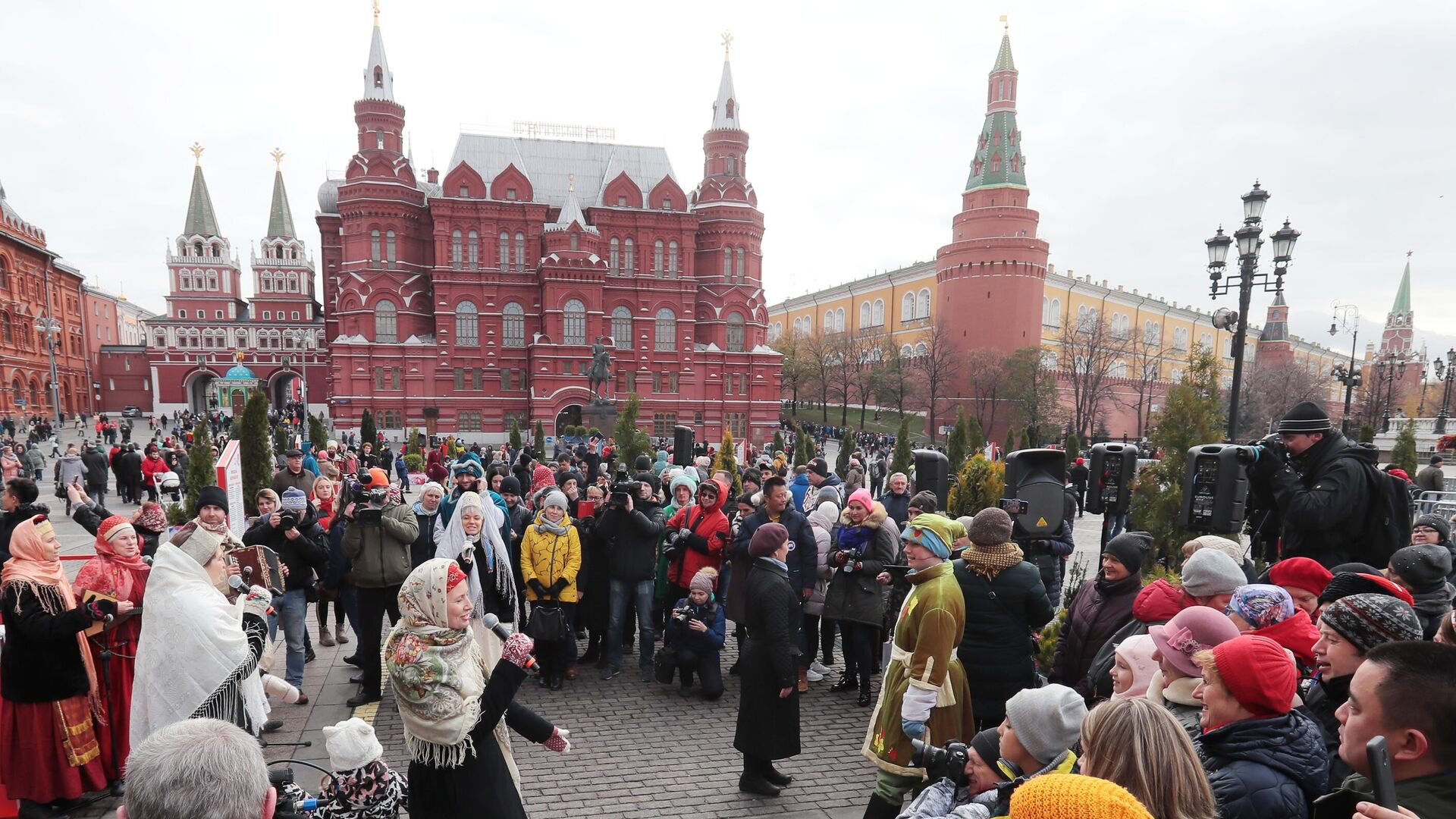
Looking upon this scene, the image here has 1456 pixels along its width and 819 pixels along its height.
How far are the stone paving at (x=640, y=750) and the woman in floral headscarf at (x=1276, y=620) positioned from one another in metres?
2.50

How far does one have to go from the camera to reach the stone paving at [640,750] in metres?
4.21

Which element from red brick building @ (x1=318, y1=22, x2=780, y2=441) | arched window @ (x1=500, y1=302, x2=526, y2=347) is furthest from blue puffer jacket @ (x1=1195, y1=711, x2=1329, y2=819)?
arched window @ (x1=500, y1=302, x2=526, y2=347)

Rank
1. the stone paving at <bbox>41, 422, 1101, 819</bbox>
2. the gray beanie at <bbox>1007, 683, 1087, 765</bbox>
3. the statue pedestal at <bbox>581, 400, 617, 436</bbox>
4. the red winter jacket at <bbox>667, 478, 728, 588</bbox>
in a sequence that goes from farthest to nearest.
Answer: the statue pedestal at <bbox>581, 400, 617, 436</bbox>, the red winter jacket at <bbox>667, 478, 728, 588</bbox>, the stone paving at <bbox>41, 422, 1101, 819</bbox>, the gray beanie at <bbox>1007, 683, 1087, 765</bbox>

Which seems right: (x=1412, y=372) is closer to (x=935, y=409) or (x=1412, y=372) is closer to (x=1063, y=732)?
(x=935, y=409)

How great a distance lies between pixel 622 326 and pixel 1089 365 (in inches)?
1120

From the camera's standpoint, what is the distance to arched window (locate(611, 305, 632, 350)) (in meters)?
40.0

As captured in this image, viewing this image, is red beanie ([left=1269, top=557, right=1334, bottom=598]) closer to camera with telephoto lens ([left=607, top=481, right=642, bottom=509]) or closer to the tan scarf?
the tan scarf

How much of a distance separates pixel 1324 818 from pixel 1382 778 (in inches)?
23.3

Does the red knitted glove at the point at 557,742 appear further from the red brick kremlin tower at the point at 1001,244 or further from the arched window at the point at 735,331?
the red brick kremlin tower at the point at 1001,244

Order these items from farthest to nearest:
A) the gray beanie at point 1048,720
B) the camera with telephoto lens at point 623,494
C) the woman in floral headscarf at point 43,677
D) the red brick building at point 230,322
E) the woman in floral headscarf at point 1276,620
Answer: the red brick building at point 230,322, the camera with telephoto lens at point 623,494, the woman in floral headscarf at point 43,677, the woman in floral headscarf at point 1276,620, the gray beanie at point 1048,720

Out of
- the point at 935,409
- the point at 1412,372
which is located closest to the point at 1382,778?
the point at 935,409

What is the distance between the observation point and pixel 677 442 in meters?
17.3

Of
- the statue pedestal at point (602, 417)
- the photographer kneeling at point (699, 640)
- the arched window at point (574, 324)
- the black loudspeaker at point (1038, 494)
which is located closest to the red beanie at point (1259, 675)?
the photographer kneeling at point (699, 640)

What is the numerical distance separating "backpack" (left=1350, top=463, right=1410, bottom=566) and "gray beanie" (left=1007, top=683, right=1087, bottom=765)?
11.0 ft
